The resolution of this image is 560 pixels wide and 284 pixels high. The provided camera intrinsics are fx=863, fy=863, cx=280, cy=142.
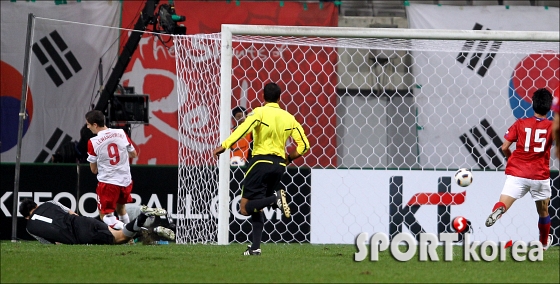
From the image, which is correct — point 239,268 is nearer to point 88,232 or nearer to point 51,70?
point 88,232

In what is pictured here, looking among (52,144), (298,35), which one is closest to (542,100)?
(298,35)

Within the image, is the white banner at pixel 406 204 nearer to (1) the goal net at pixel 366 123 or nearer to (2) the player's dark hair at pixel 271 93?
(1) the goal net at pixel 366 123

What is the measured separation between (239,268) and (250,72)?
7239mm

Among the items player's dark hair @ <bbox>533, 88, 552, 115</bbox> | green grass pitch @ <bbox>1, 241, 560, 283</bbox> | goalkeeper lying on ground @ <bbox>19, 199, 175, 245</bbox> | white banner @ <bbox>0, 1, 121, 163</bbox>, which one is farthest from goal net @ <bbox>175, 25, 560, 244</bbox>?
white banner @ <bbox>0, 1, 121, 163</bbox>

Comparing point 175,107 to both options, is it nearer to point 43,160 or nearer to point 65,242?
point 43,160

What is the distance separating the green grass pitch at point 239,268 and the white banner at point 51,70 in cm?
571

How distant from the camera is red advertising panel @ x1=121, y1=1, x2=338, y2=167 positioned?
12.8 meters

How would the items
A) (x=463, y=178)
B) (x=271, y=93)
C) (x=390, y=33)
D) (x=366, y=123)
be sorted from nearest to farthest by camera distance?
1. (x=271, y=93)
2. (x=463, y=178)
3. (x=390, y=33)
4. (x=366, y=123)

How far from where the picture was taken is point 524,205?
1009 cm

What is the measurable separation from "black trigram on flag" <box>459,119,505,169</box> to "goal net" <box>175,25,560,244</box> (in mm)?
21

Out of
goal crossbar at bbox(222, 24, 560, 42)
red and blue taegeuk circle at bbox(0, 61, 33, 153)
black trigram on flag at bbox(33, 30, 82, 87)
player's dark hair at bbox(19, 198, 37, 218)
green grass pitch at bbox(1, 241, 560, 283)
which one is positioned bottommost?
green grass pitch at bbox(1, 241, 560, 283)

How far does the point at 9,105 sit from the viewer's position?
13.1 metres

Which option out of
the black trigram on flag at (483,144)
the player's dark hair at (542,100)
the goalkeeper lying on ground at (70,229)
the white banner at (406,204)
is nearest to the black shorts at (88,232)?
the goalkeeper lying on ground at (70,229)

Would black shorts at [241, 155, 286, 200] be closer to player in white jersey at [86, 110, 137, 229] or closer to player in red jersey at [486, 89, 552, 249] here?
player in red jersey at [486, 89, 552, 249]
